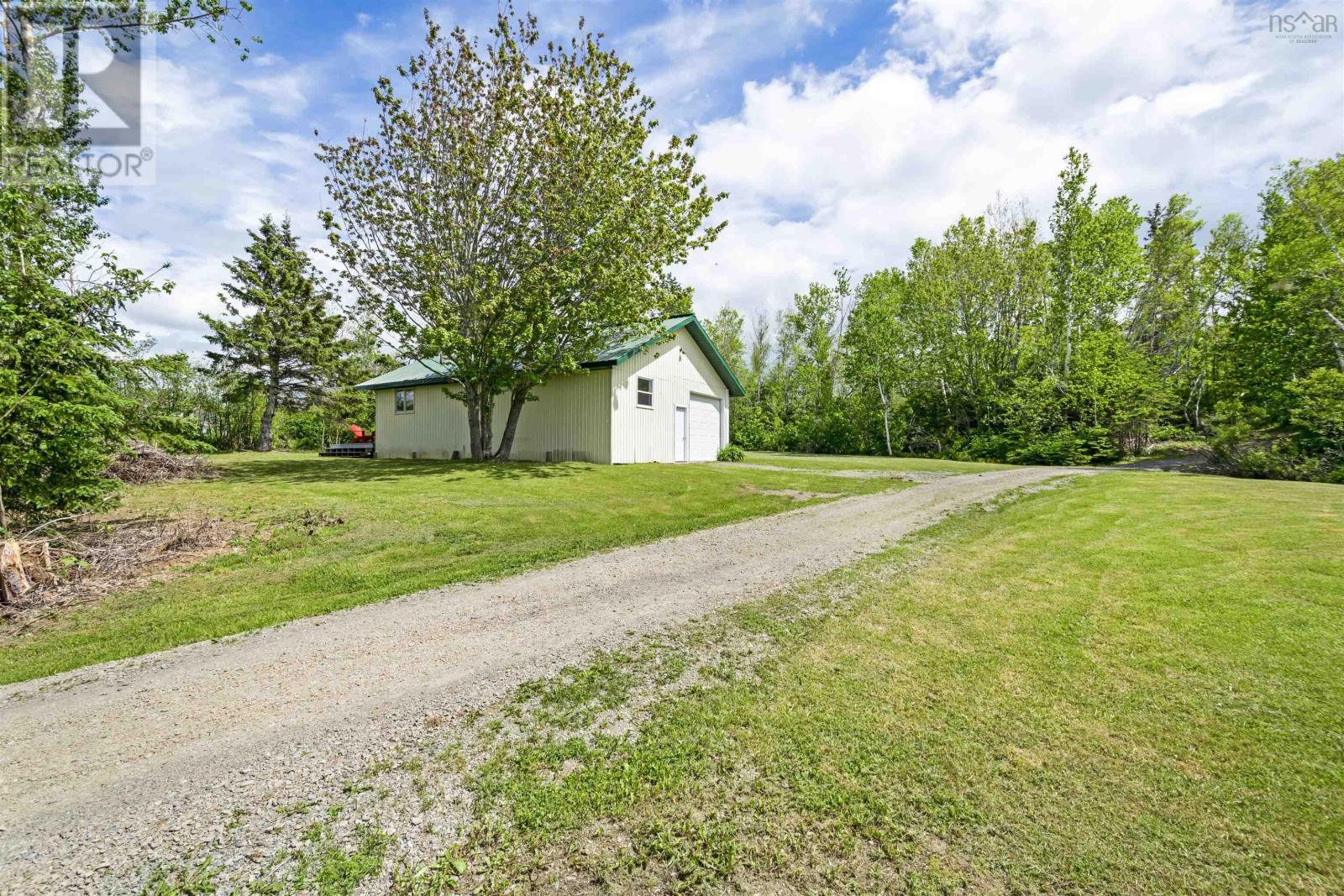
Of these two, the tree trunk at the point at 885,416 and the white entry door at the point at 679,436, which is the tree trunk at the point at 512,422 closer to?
the white entry door at the point at 679,436

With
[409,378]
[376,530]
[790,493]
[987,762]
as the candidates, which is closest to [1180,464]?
[790,493]

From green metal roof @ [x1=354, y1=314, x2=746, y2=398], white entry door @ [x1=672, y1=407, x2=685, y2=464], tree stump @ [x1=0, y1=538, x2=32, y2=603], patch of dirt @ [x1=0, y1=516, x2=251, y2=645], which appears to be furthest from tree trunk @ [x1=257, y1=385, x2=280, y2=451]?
tree stump @ [x1=0, y1=538, x2=32, y2=603]

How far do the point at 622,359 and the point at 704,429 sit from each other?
5829mm

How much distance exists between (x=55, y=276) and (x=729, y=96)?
12554 mm

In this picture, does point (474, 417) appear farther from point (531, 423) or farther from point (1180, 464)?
point (1180, 464)

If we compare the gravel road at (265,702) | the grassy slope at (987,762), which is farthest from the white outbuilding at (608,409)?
the grassy slope at (987,762)

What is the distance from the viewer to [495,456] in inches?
741

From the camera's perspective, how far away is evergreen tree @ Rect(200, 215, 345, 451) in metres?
25.5

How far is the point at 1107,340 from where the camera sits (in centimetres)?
2377

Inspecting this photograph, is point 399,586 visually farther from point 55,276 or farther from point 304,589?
point 55,276

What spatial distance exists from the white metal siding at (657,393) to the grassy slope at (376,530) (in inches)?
71.1

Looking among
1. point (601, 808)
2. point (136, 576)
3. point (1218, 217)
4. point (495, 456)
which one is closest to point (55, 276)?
point (136, 576)

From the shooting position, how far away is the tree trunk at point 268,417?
2684cm

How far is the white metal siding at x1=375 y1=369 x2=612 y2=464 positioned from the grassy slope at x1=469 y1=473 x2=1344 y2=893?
13.5 meters
